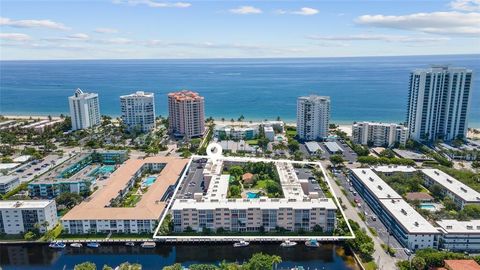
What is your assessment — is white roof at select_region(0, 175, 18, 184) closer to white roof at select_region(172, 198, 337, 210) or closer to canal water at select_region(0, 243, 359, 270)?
canal water at select_region(0, 243, 359, 270)

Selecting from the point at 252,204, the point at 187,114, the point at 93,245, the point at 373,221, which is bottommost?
the point at 93,245

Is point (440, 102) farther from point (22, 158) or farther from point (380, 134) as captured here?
point (22, 158)

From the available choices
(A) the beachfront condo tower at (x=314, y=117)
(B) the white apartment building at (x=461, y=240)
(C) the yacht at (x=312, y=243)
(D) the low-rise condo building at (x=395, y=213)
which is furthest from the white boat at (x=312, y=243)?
(A) the beachfront condo tower at (x=314, y=117)

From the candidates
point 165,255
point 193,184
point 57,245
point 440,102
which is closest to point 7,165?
point 57,245

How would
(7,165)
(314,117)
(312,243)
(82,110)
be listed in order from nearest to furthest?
(312,243) → (7,165) → (314,117) → (82,110)

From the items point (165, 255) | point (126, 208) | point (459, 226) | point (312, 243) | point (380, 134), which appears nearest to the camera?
point (459, 226)

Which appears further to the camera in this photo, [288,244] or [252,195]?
[252,195]
